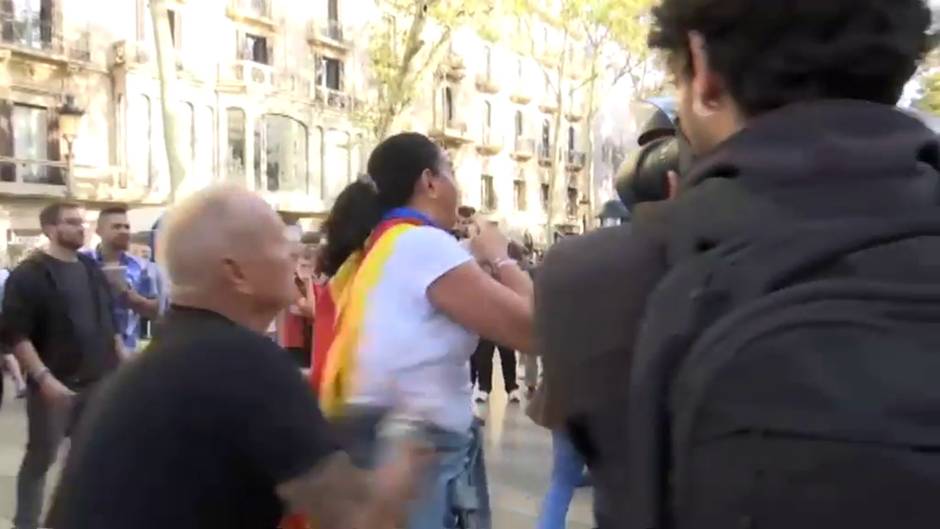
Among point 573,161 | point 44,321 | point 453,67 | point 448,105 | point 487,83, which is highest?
point 453,67

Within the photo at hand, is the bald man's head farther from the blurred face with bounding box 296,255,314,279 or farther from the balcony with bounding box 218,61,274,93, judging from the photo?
the balcony with bounding box 218,61,274,93

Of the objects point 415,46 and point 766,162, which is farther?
point 415,46

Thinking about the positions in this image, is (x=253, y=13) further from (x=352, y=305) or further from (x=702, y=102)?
(x=702, y=102)

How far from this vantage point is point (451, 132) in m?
47.0

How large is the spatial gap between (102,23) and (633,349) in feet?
108

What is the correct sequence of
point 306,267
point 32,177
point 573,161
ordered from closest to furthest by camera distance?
point 306,267 < point 32,177 < point 573,161

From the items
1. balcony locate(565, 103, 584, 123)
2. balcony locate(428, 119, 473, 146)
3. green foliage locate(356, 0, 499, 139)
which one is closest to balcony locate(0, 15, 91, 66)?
green foliage locate(356, 0, 499, 139)

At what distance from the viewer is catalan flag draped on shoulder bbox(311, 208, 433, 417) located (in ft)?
10.4

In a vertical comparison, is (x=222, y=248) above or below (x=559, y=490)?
above

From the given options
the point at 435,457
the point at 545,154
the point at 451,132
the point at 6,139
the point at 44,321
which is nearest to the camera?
the point at 435,457

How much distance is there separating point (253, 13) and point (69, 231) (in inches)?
1244

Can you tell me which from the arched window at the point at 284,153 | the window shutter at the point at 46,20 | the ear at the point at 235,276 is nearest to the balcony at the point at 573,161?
the arched window at the point at 284,153

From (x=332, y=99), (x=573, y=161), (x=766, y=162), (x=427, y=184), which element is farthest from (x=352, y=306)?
(x=573, y=161)

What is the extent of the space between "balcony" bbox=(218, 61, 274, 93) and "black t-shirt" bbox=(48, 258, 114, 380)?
3030 cm
